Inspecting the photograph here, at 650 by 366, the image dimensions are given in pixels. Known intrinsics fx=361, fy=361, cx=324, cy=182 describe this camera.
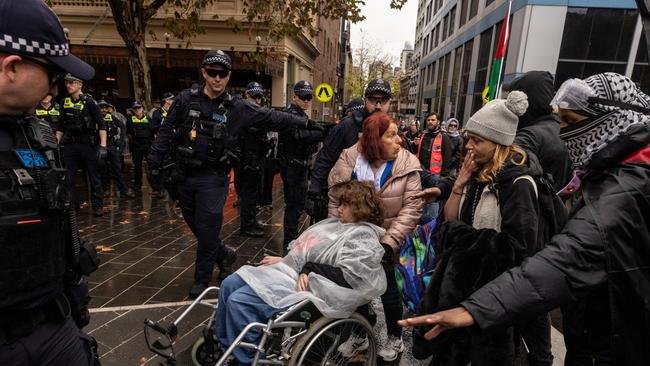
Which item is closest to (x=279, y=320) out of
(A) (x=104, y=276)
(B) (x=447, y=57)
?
(A) (x=104, y=276)

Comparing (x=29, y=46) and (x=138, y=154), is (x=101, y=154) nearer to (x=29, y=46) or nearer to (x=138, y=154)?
(x=138, y=154)

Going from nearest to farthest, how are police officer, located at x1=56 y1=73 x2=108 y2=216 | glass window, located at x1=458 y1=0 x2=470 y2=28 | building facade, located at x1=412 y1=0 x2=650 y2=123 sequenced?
police officer, located at x1=56 y1=73 x2=108 y2=216
building facade, located at x1=412 y1=0 x2=650 y2=123
glass window, located at x1=458 y1=0 x2=470 y2=28

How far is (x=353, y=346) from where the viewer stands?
2.57m

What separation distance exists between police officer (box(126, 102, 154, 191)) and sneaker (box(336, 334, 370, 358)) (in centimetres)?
750

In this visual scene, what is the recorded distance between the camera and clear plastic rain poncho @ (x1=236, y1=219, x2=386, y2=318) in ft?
7.41

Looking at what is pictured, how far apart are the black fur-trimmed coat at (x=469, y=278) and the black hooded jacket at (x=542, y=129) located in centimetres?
148

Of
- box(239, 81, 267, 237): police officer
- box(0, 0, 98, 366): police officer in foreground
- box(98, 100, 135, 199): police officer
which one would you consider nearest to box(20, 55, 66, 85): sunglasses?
box(0, 0, 98, 366): police officer in foreground

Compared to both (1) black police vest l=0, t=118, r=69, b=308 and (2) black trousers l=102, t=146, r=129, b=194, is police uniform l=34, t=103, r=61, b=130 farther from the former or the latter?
(1) black police vest l=0, t=118, r=69, b=308

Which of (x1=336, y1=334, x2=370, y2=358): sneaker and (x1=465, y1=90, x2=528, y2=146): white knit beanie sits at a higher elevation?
(x1=465, y1=90, x2=528, y2=146): white knit beanie

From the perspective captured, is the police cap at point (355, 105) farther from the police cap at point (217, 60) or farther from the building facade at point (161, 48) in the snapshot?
the building facade at point (161, 48)

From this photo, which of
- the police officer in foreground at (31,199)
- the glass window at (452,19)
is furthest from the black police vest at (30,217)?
the glass window at (452,19)

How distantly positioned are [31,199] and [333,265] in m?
1.69

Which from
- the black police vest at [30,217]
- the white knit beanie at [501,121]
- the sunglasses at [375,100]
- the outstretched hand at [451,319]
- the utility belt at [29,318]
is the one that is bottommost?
the utility belt at [29,318]

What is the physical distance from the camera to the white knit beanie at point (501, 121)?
1999 millimetres
